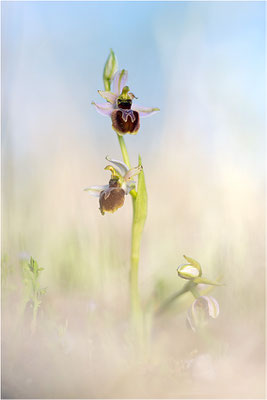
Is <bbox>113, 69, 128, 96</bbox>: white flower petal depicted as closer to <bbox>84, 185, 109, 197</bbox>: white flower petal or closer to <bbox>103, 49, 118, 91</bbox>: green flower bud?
<bbox>103, 49, 118, 91</bbox>: green flower bud

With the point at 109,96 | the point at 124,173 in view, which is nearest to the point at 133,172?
the point at 124,173

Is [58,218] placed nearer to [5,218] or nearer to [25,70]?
[5,218]

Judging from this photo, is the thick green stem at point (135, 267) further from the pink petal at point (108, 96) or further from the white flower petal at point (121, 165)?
the pink petal at point (108, 96)

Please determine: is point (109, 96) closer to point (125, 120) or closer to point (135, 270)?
point (125, 120)

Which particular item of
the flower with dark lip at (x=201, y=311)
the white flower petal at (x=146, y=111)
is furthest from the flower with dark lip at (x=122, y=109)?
the flower with dark lip at (x=201, y=311)

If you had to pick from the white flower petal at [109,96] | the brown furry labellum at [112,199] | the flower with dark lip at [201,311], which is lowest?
the flower with dark lip at [201,311]

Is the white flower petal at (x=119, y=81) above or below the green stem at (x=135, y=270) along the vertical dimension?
above
